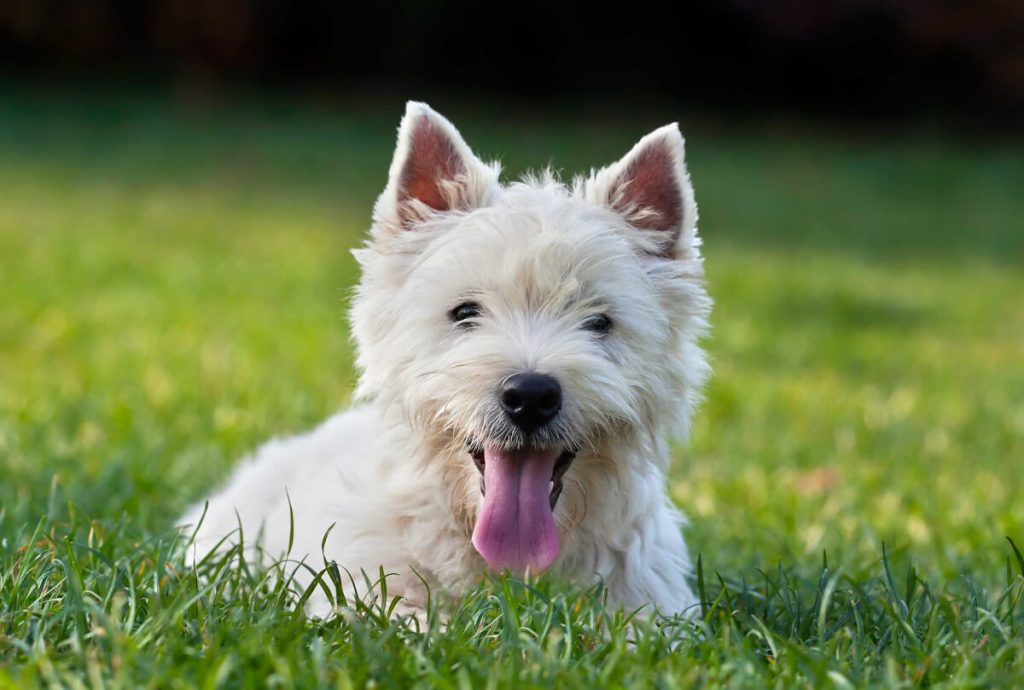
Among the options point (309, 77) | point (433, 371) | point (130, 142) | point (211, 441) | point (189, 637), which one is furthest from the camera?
point (309, 77)

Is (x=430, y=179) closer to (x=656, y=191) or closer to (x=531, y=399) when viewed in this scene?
(x=656, y=191)

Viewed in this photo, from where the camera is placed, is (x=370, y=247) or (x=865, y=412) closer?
(x=370, y=247)

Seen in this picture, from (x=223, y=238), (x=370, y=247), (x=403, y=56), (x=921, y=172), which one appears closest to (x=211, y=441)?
(x=370, y=247)

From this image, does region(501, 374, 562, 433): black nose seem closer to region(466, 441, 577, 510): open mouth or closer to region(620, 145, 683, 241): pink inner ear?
region(466, 441, 577, 510): open mouth

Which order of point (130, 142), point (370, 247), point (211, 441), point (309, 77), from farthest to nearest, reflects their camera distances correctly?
point (309, 77) < point (130, 142) < point (211, 441) < point (370, 247)

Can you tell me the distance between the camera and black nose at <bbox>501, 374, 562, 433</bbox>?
158 inches

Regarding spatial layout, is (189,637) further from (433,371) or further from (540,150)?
(540,150)

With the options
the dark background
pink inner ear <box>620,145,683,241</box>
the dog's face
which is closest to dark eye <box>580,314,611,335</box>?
the dog's face

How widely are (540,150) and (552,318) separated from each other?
67.7 ft

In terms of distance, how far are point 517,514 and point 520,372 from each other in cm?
46

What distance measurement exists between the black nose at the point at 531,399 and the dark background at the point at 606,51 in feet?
87.2

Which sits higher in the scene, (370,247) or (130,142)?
(370,247)

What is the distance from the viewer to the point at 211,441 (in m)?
7.24

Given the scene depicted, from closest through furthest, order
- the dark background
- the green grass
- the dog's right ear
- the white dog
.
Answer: the green grass < the white dog < the dog's right ear < the dark background
